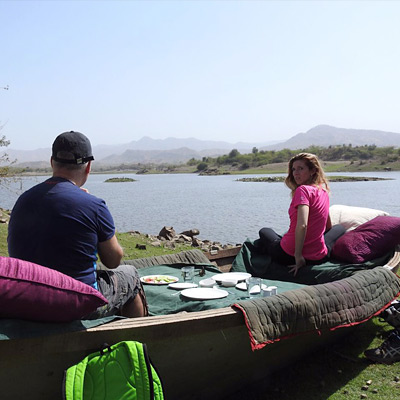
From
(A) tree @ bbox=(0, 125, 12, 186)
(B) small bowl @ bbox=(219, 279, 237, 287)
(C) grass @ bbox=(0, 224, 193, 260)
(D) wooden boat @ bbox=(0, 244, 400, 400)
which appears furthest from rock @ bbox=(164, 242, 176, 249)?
(D) wooden boat @ bbox=(0, 244, 400, 400)

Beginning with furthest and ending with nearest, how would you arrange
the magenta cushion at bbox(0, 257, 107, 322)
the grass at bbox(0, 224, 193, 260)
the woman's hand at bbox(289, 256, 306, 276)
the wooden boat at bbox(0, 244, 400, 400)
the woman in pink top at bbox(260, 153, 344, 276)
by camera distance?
the grass at bbox(0, 224, 193, 260), the woman's hand at bbox(289, 256, 306, 276), the woman in pink top at bbox(260, 153, 344, 276), the wooden boat at bbox(0, 244, 400, 400), the magenta cushion at bbox(0, 257, 107, 322)

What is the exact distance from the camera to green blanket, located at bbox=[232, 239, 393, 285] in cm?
491

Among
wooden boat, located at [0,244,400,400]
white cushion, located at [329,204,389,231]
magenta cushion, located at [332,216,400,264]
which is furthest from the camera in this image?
white cushion, located at [329,204,389,231]

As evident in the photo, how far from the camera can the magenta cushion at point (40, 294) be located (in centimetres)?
247

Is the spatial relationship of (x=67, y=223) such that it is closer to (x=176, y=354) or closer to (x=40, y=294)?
(x=40, y=294)

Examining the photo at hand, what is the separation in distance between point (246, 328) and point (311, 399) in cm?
Result: 83

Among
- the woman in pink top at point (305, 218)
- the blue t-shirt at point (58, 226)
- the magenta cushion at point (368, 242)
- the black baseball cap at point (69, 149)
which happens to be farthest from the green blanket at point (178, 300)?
the black baseball cap at point (69, 149)

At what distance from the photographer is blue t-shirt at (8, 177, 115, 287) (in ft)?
9.12

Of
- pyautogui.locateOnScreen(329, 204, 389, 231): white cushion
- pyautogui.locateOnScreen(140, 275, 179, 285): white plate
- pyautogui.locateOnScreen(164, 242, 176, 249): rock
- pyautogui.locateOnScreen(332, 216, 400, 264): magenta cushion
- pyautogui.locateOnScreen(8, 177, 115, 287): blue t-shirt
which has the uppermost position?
pyautogui.locateOnScreen(8, 177, 115, 287): blue t-shirt

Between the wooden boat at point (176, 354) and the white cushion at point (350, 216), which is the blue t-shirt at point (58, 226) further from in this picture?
the white cushion at point (350, 216)

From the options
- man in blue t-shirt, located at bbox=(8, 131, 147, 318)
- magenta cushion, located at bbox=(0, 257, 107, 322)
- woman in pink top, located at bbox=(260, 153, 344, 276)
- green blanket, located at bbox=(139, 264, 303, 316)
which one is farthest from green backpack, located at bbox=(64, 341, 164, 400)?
woman in pink top, located at bbox=(260, 153, 344, 276)

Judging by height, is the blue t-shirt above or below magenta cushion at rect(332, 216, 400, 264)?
above

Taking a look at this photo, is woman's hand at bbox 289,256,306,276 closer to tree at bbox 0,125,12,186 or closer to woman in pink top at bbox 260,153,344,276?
woman in pink top at bbox 260,153,344,276

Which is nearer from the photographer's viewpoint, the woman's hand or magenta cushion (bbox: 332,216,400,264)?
the woman's hand
